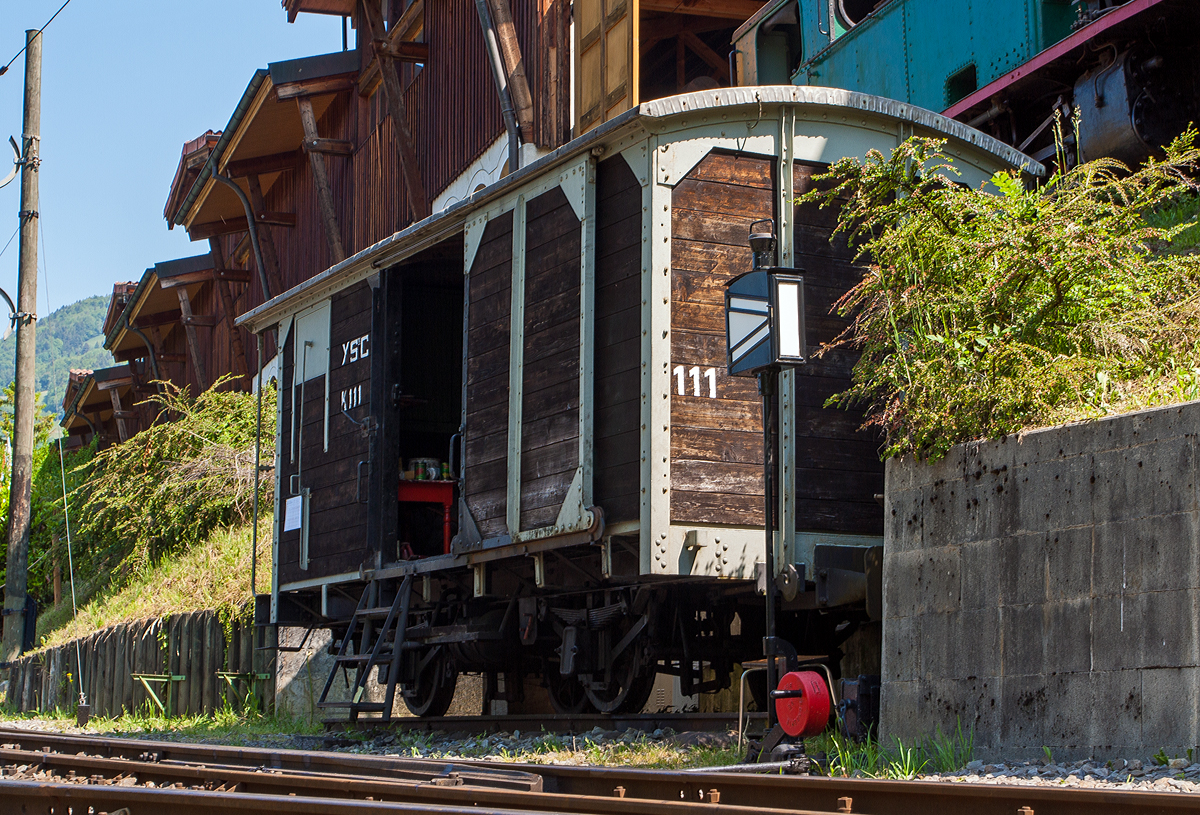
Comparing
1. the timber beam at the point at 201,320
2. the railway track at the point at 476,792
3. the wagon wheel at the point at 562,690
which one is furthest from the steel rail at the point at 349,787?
the timber beam at the point at 201,320

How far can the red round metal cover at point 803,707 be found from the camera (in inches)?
269

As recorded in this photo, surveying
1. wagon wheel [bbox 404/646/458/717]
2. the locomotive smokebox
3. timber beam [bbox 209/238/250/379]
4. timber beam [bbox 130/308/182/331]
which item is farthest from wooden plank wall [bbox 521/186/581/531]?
timber beam [bbox 130/308/182/331]

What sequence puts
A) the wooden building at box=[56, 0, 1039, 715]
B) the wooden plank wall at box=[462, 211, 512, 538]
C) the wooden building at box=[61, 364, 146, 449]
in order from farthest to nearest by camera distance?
the wooden building at box=[61, 364, 146, 449] < the wooden plank wall at box=[462, 211, 512, 538] < the wooden building at box=[56, 0, 1039, 715]

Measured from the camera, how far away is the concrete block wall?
5.90m

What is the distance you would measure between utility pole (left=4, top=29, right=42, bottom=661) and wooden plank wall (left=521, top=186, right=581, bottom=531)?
39.9 feet

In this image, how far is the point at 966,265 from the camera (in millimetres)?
7703

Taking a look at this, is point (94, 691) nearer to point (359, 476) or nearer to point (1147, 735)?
point (359, 476)

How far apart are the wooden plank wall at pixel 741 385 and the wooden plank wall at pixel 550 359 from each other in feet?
3.05

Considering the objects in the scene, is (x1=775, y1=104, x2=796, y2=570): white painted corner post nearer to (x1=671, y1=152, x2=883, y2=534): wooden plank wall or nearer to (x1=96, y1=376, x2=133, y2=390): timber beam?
(x1=671, y1=152, x2=883, y2=534): wooden plank wall

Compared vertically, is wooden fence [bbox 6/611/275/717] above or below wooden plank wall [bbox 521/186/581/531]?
below

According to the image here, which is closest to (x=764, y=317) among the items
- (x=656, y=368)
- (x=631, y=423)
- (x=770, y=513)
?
(x=770, y=513)

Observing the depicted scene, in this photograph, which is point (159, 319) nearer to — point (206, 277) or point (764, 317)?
point (206, 277)

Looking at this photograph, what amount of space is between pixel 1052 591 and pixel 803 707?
54.7 inches

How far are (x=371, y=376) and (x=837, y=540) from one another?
5.08 meters
